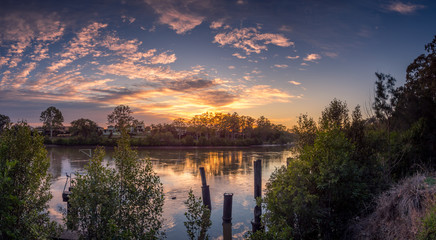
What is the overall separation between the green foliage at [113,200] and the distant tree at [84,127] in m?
69.4

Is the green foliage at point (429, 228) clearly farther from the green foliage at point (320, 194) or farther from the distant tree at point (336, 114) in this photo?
the distant tree at point (336, 114)

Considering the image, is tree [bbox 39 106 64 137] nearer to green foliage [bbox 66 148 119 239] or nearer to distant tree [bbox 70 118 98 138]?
distant tree [bbox 70 118 98 138]

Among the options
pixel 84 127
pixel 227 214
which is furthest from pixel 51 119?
pixel 227 214

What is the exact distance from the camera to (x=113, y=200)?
5219 millimetres

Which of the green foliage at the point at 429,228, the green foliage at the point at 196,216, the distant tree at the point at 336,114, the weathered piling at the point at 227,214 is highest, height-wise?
the distant tree at the point at 336,114

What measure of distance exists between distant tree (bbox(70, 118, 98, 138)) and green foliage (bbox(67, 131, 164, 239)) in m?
69.4

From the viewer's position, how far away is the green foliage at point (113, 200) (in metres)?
5.00

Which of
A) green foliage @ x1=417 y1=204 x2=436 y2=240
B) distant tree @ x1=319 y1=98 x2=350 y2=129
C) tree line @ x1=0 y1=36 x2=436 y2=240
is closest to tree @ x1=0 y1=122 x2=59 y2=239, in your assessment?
tree line @ x1=0 y1=36 x2=436 y2=240

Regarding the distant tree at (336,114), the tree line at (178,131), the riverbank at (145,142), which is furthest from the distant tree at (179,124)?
the distant tree at (336,114)

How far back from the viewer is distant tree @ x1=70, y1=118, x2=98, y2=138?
2736 inches

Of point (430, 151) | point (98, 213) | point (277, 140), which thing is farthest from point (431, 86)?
point (277, 140)

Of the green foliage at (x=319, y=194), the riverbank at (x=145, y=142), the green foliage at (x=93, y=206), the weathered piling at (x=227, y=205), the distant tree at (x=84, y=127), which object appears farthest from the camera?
the distant tree at (x=84, y=127)

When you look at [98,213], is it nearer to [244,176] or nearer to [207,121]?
[244,176]

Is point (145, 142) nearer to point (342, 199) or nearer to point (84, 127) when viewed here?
point (84, 127)
